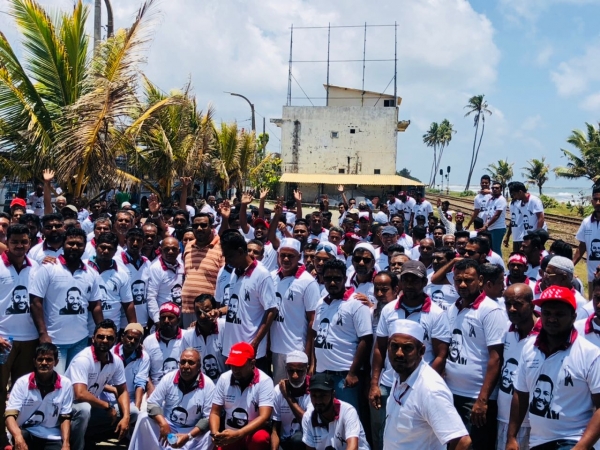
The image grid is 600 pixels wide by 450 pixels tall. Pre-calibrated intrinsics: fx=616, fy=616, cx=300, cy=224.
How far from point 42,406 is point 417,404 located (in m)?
3.73

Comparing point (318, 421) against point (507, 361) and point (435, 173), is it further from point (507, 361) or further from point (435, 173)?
point (435, 173)

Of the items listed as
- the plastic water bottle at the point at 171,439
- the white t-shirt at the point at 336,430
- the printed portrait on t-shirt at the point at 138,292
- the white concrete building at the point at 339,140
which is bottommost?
the plastic water bottle at the point at 171,439

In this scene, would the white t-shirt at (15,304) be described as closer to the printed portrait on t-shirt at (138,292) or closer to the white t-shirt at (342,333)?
the printed portrait on t-shirt at (138,292)

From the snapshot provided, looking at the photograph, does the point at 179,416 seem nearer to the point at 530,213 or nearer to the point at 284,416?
the point at 284,416

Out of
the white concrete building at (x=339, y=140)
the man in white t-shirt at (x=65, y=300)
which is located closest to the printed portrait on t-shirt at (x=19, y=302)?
the man in white t-shirt at (x=65, y=300)

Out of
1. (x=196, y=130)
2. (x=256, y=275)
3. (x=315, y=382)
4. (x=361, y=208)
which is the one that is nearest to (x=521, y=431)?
(x=315, y=382)

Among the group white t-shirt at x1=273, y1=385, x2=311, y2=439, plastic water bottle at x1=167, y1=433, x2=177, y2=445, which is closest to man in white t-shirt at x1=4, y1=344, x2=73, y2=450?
plastic water bottle at x1=167, y1=433, x2=177, y2=445

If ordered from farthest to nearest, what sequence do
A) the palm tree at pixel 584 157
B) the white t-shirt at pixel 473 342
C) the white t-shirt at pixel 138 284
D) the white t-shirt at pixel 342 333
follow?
the palm tree at pixel 584 157 → the white t-shirt at pixel 138 284 → the white t-shirt at pixel 342 333 → the white t-shirt at pixel 473 342

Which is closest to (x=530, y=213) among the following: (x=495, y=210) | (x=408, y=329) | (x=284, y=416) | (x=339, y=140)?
(x=495, y=210)

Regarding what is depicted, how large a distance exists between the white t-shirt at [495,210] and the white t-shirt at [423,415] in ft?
26.6

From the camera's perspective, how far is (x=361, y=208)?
12156mm

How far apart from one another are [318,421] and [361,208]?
24.4 ft

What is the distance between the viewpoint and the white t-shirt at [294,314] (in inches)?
245

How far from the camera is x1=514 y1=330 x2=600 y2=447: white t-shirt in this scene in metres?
3.66
